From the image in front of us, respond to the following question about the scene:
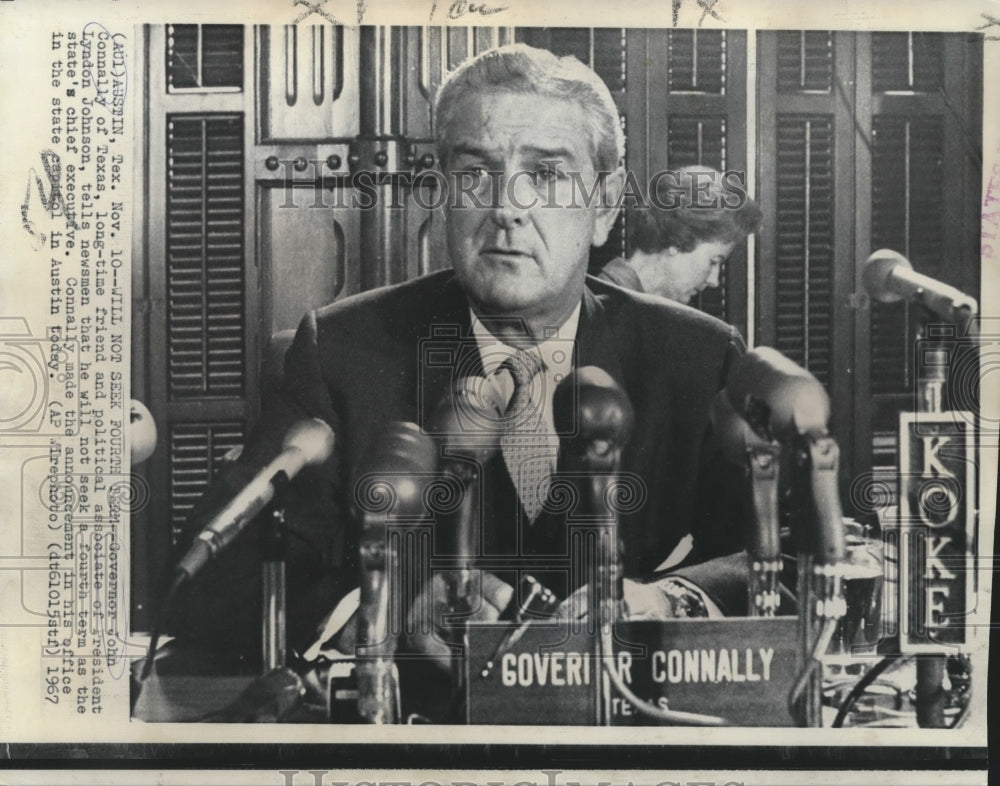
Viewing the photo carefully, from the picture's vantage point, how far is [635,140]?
7.14 ft

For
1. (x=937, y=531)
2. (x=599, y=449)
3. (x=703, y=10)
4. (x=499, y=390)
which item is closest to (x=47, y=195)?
(x=499, y=390)

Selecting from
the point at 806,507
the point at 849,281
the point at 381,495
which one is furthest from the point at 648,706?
the point at 849,281

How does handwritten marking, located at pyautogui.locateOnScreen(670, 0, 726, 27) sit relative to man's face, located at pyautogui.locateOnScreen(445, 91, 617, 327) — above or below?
above

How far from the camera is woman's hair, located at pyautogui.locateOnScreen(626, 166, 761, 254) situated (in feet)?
7.13

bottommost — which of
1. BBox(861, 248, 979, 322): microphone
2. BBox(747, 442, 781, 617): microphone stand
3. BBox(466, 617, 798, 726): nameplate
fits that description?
BBox(466, 617, 798, 726): nameplate

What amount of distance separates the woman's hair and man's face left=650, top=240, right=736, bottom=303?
14 mm

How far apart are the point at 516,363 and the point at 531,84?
516 millimetres

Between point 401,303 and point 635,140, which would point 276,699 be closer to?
point 401,303

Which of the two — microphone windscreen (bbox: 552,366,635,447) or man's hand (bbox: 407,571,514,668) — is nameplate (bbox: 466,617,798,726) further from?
microphone windscreen (bbox: 552,366,635,447)

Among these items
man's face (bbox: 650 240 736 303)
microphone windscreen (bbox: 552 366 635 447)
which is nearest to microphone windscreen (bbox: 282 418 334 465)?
microphone windscreen (bbox: 552 366 635 447)

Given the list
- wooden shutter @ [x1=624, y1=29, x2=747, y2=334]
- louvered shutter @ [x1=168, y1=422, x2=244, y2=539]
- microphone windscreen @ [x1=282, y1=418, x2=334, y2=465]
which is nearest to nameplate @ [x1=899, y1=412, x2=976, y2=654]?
wooden shutter @ [x1=624, y1=29, x2=747, y2=334]

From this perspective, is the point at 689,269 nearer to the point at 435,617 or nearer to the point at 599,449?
the point at 599,449

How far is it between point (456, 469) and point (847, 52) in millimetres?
1071

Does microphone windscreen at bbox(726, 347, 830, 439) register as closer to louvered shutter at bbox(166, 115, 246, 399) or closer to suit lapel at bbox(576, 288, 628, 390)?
suit lapel at bbox(576, 288, 628, 390)
